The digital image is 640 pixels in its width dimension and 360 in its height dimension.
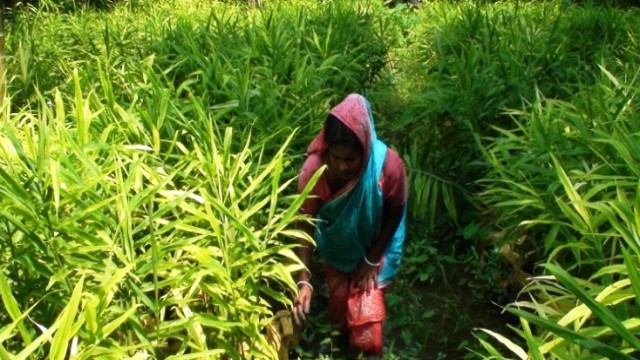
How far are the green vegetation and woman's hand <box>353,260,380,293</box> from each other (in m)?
0.30

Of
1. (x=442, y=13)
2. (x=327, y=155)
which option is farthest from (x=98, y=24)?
(x=327, y=155)

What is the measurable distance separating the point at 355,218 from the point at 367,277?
0.98ft

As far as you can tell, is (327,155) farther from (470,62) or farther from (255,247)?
(470,62)

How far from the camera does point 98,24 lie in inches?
212

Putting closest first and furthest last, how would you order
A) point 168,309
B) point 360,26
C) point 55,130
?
point 168,309
point 55,130
point 360,26

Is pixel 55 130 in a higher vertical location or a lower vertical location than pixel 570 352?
higher

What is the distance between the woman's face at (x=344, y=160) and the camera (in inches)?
96.5

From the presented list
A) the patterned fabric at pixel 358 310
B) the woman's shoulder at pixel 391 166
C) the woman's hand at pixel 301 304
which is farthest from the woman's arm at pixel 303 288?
the woman's shoulder at pixel 391 166

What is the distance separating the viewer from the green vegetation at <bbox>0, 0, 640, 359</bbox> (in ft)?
6.44

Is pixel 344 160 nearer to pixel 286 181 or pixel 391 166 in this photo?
pixel 391 166

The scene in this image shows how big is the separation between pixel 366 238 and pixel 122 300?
110 cm

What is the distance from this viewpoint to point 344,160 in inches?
98.0

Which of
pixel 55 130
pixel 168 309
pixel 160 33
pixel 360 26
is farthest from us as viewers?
pixel 360 26

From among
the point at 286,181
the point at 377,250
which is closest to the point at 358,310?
the point at 377,250
